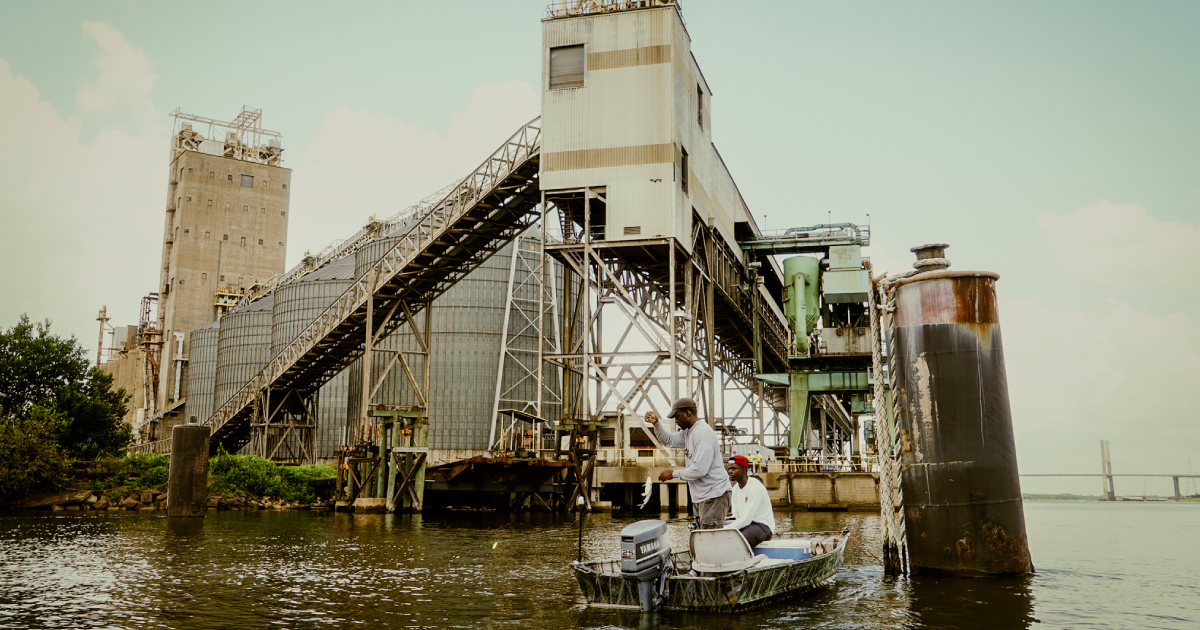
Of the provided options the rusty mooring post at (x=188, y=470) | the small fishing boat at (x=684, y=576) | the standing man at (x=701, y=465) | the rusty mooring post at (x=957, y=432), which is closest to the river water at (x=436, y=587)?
the small fishing boat at (x=684, y=576)

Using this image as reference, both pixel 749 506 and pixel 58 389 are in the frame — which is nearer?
pixel 749 506

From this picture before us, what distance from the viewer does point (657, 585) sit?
36.7ft

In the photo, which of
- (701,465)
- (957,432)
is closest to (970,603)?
(957,432)

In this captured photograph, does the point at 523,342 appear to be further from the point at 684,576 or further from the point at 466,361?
the point at 684,576

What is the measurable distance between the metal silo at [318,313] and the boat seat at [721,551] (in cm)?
4921

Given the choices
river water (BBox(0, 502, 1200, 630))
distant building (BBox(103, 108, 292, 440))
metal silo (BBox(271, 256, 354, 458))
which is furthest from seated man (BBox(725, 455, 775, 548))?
distant building (BBox(103, 108, 292, 440))

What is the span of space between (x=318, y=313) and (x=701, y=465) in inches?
2166

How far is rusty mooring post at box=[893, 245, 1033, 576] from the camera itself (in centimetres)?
1288

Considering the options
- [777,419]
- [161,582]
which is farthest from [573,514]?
[777,419]

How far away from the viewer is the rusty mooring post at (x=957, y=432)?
42.3ft

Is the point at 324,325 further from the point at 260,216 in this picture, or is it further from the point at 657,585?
the point at 260,216

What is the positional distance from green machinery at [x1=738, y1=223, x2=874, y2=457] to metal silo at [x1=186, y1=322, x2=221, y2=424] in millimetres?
52743

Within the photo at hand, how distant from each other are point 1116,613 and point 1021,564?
1499mm

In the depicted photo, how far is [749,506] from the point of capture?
12.7 m
